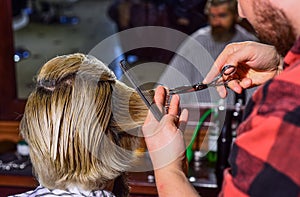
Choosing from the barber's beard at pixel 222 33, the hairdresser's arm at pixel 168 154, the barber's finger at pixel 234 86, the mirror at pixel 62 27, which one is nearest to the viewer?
the hairdresser's arm at pixel 168 154

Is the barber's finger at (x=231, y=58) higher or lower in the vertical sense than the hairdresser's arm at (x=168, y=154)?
higher

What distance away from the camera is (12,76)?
95.6 inches

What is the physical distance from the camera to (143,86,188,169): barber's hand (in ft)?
3.19

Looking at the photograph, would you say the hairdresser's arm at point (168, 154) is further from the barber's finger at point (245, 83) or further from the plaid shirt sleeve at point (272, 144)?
the barber's finger at point (245, 83)

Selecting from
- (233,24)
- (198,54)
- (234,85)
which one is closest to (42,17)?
(233,24)

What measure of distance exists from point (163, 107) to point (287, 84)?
0.30m

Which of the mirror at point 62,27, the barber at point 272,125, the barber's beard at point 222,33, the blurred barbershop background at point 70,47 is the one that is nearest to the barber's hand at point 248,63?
the blurred barbershop background at point 70,47

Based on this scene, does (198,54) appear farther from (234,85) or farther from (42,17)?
(42,17)

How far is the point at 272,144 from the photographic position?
0.75 m

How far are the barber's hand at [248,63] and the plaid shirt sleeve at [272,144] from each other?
0.44 meters

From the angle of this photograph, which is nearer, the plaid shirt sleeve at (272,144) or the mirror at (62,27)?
the plaid shirt sleeve at (272,144)

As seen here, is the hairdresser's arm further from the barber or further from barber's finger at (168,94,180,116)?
the barber

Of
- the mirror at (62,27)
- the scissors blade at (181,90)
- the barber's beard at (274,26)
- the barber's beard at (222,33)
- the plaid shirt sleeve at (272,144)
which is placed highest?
the barber's beard at (274,26)

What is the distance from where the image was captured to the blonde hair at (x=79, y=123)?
1112 mm
